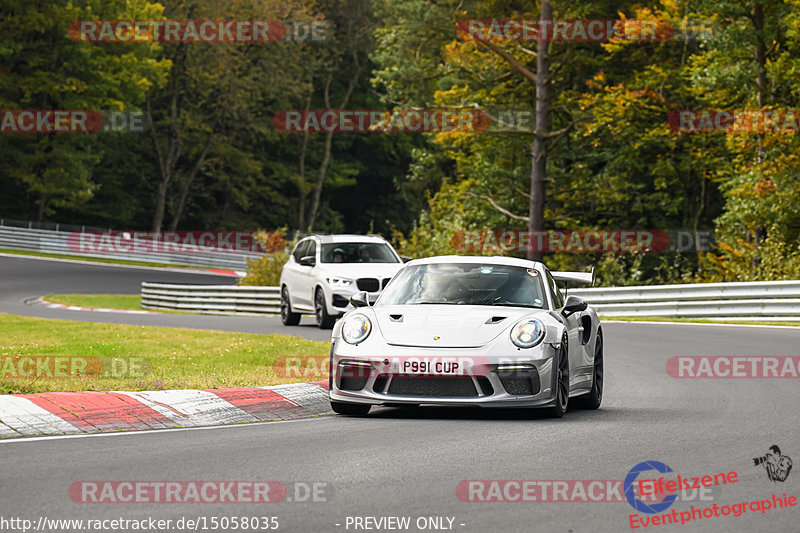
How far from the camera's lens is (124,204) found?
70.8 m

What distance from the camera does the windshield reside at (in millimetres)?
11039

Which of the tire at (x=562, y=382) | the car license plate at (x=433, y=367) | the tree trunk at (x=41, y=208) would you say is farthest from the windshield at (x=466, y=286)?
the tree trunk at (x=41, y=208)

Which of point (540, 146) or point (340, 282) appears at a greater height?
point (540, 146)

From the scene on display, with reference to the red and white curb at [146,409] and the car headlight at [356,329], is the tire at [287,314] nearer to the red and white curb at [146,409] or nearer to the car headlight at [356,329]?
the red and white curb at [146,409]

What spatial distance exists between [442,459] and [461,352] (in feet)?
6.50

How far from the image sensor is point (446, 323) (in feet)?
33.1

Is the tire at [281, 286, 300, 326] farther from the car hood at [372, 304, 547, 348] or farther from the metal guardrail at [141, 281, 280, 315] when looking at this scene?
the car hood at [372, 304, 547, 348]

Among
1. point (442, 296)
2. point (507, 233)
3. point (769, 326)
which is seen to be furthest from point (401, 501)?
point (507, 233)

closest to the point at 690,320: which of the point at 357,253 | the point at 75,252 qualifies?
the point at 357,253

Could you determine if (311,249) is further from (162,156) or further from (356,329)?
(162,156)

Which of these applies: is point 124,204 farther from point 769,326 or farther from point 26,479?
point 26,479

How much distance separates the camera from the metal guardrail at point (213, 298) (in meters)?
30.9

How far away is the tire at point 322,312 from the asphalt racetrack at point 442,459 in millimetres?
10639

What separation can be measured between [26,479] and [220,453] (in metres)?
1.45
